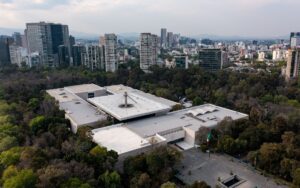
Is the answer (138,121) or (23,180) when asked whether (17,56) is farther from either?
(23,180)

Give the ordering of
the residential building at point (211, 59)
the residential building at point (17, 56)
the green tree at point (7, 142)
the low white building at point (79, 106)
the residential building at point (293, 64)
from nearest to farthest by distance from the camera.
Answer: the green tree at point (7, 142) < the low white building at point (79, 106) < the residential building at point (293, 64) < the residential building at point (211, 59) < the residential building at point (17, 56)

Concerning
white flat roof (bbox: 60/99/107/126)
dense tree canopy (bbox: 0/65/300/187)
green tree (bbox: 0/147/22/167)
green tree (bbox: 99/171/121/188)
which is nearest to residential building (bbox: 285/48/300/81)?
dense tree canopy (bbox: 0/65/300/187)

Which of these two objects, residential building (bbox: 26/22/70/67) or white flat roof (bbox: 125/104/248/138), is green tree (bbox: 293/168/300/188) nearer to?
white flat roof (bbox: 125/104/248/138)

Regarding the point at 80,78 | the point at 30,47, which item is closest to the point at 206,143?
the point at 80,78

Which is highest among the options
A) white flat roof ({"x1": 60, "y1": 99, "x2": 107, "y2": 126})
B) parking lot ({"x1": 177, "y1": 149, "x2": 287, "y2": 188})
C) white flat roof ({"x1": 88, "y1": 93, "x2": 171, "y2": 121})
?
white flat roof ({"x1": 88, "y1": 93, "x2": 171, "y2": 121})

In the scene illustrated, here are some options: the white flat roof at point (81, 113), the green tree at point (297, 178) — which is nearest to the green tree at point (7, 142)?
the white flat roof at point (81, 113)

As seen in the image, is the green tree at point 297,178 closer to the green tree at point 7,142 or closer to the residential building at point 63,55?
the green tree at point 7,142

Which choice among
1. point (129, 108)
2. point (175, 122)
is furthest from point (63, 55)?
point (175, 122)
